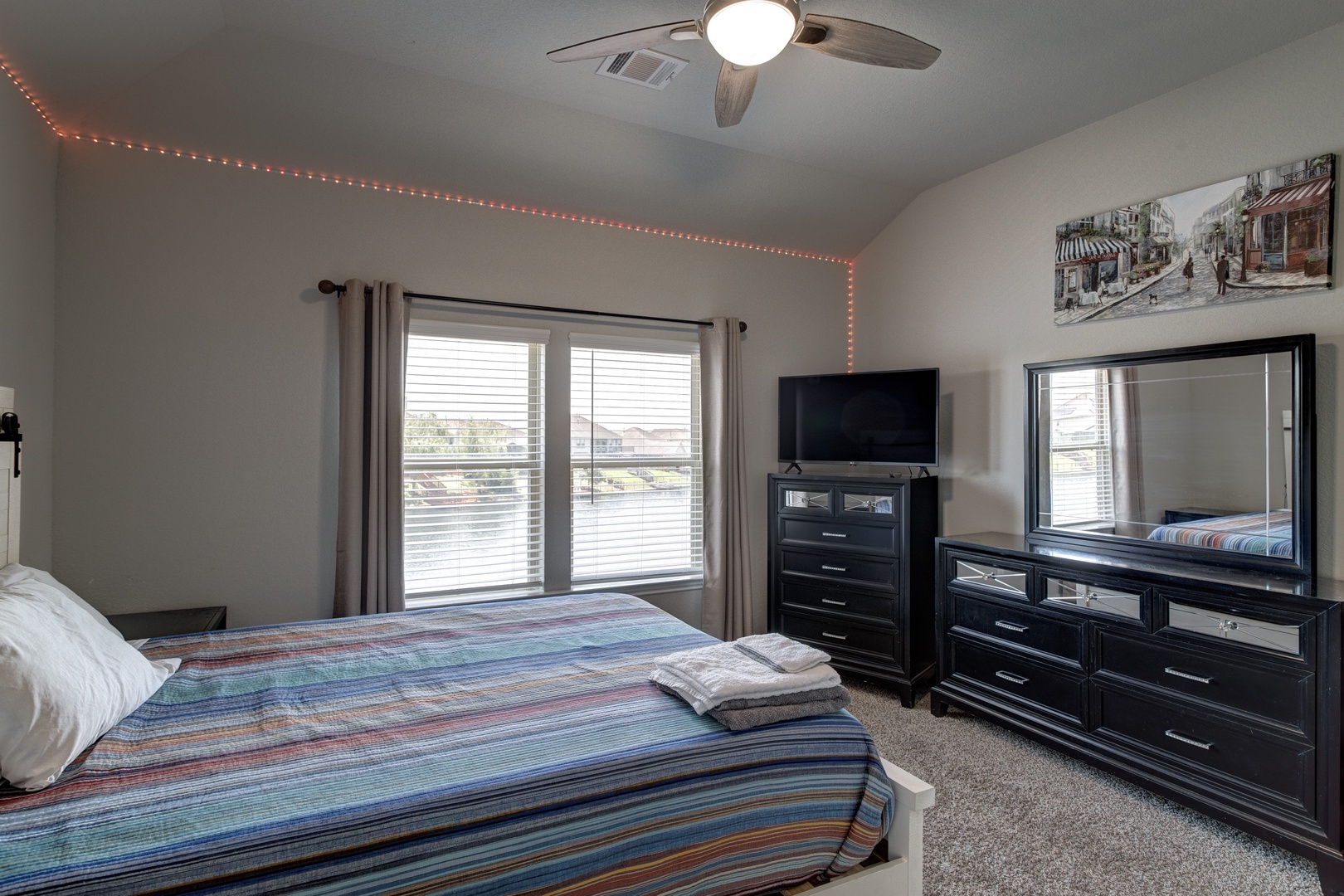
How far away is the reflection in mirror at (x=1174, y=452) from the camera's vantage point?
2486 mm

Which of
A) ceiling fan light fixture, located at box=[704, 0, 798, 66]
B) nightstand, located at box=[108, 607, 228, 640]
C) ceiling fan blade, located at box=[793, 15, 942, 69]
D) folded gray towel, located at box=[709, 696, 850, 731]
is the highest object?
ceiling fan blade, located at box=[793, 15, 942, 69]

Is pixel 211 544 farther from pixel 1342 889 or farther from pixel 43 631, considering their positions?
pixel 1342 889

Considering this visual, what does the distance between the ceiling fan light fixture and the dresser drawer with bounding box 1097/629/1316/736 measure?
2.38 meters

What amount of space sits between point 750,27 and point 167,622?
117 inches

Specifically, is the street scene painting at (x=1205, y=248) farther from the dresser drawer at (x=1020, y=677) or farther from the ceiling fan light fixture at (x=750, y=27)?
the ceiling fan light fixture at (x=750, y=27)

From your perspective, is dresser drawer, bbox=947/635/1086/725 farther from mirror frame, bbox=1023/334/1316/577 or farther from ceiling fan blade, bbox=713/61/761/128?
ceiling fan blade, bbox=713/61/761/128

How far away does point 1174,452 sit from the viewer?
278cm

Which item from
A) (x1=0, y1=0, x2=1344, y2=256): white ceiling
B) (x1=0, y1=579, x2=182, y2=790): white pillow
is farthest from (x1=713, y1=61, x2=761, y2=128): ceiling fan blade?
(x1=0, y1=579, x2=182, y2=790): white pillow

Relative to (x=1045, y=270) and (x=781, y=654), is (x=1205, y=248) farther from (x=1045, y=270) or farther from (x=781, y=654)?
(x=781, y=654)

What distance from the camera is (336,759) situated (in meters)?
1.41

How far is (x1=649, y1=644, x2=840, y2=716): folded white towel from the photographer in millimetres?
1611

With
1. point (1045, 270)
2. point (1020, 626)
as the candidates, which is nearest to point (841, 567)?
point (1020, 626)

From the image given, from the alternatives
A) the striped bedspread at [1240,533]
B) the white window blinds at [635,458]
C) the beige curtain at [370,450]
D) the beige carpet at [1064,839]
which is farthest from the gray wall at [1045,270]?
the beige curtain at [370,450]

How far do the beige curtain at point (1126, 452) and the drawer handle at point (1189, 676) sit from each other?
2.12ft
